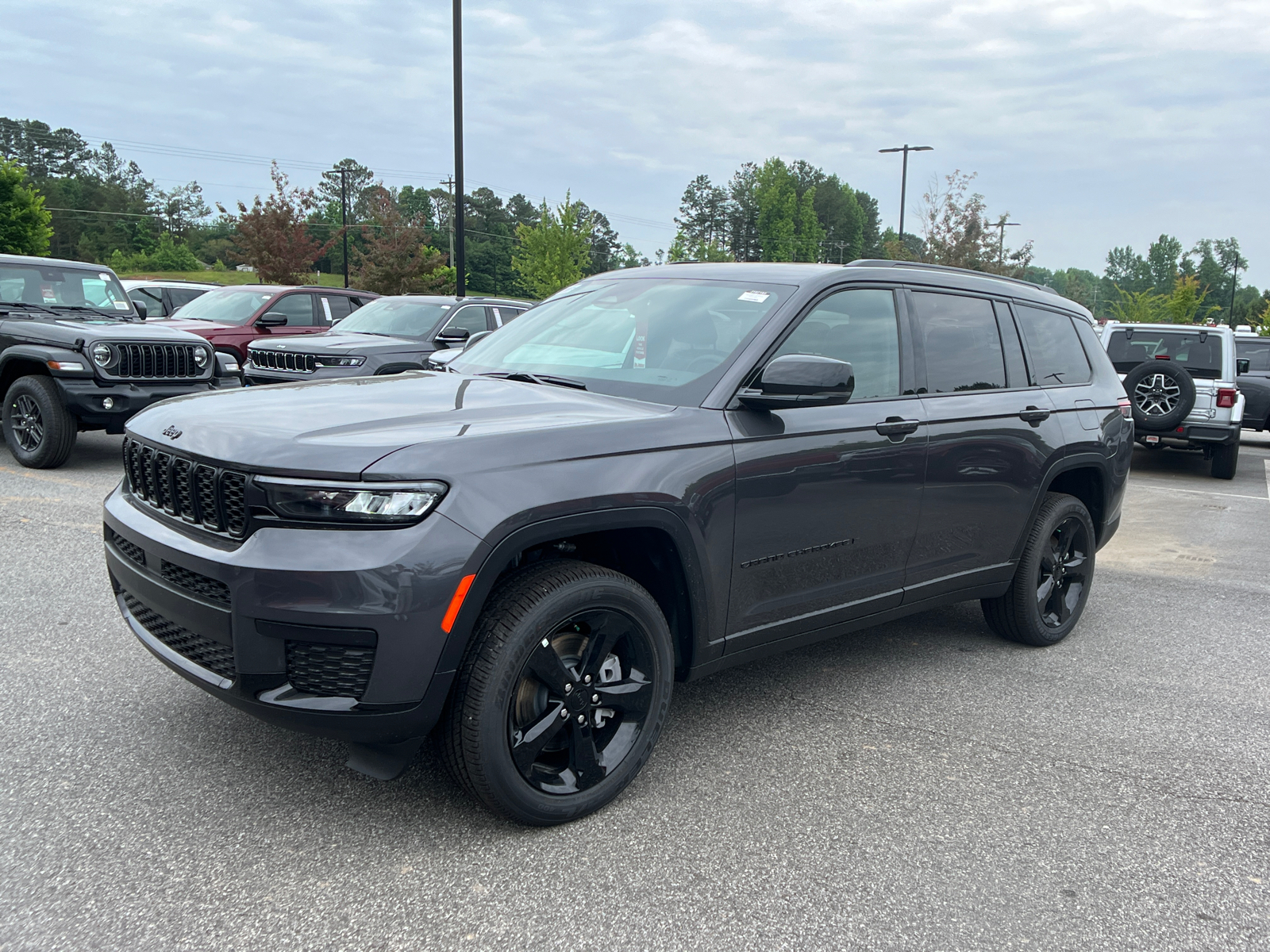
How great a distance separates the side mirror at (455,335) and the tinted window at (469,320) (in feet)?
0.61

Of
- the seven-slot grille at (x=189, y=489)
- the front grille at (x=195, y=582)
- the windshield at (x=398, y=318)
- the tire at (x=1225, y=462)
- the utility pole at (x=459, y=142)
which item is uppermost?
the utility pole at (x=459, y=142)

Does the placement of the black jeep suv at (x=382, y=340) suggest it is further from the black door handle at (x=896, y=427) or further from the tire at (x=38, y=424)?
the black door handle at (x=896, y=427)

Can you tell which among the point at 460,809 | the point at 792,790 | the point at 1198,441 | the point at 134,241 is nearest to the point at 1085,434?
the point at 792,790

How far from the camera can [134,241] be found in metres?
83.8

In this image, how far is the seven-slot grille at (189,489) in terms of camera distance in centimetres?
271

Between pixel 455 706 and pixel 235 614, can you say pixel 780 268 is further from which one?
pixel 235 614

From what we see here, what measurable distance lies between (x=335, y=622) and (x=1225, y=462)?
1297cm

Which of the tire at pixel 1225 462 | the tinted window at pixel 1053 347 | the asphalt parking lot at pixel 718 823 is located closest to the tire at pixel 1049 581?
the asphalt parking lot at pixel 718 823

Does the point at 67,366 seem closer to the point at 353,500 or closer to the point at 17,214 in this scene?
the point at 353,500

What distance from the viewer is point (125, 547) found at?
10.4 ft

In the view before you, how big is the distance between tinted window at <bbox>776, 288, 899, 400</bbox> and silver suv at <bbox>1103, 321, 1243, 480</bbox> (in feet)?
29.8

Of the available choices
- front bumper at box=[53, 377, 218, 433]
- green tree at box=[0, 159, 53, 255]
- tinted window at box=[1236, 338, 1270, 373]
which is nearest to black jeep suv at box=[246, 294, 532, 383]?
front bumper at box=[53, 377, 218, 433]

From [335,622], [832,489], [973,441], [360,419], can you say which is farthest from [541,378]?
[973,441]

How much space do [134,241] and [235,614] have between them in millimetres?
93217
